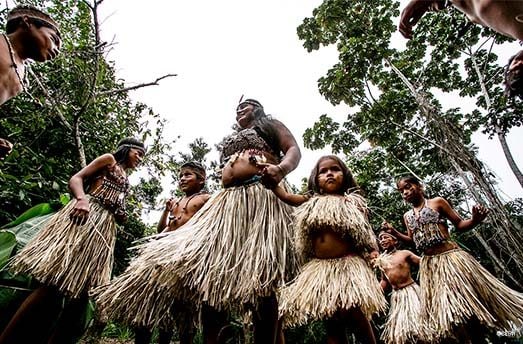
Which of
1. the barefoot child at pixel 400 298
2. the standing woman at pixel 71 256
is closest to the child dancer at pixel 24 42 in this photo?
the standing woman at pixel 71 256

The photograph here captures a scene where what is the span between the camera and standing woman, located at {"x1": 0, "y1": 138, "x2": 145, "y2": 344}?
2.11 metres

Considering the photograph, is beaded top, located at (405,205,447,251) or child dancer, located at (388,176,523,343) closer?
child dancer, located at (388,176,523,343)

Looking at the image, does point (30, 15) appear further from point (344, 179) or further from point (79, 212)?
point (344, 179)

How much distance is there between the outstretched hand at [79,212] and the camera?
6.90ft

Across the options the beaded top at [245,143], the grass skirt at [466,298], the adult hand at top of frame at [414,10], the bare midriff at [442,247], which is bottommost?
the grass skirt at [466,298]

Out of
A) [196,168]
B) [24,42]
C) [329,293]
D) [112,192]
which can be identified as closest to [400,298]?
[329,293]

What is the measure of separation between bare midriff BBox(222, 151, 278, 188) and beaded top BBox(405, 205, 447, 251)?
→ 65.6 inches

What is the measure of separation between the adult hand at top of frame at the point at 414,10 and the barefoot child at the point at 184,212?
1.92 metres

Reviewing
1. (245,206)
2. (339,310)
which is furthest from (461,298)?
(245,206)

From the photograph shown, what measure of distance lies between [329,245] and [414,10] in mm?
1211

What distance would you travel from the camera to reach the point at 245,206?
2020 mm

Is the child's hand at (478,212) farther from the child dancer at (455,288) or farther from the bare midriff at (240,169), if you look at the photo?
the bare midriff at (240,169)

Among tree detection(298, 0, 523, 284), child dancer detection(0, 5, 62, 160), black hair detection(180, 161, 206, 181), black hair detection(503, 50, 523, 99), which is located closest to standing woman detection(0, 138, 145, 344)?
black hair detection(180, 161, 206, 181)

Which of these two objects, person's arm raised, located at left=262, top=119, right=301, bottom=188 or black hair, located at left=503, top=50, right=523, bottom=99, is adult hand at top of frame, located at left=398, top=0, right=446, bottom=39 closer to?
black hair, located at left=503, top=50, right=523, bottom=99
